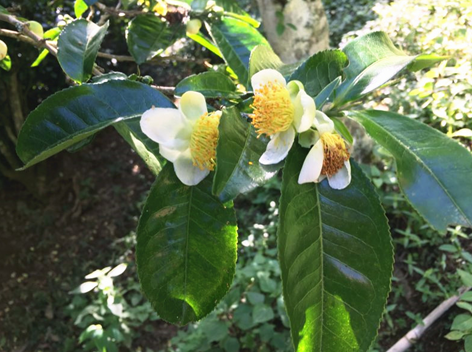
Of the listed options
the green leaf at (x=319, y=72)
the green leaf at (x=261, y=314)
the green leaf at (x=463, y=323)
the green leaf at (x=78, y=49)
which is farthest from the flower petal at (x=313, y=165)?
the green leaf at (x=261, y=314)

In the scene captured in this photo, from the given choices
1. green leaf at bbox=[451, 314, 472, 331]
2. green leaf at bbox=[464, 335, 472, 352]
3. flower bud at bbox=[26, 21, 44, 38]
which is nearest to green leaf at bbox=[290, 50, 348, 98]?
flower bud at bbox=[26, 21, 44, 38]

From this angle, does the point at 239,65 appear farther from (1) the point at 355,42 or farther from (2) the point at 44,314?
(2) the point at 44,314

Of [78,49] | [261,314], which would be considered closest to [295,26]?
[261,314]

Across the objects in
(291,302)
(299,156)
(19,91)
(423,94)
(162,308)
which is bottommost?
(19,91)

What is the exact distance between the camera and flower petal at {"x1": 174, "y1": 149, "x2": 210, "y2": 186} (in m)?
0.55

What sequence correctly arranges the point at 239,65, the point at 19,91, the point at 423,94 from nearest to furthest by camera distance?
1. the point at 239,65
2. the point at 423,94
3. the point at 19,91

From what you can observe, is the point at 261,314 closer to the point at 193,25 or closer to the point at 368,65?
the point at 193,25

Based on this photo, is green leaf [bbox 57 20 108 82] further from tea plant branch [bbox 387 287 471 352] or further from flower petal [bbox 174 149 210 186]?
tea plant branch [bbox 387 287 471 352]

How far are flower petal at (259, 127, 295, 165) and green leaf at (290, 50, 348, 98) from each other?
0.27 feet

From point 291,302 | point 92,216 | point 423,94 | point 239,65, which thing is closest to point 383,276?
point 291,302

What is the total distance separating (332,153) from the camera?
1.60 ft

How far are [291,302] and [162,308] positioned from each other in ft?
0.61

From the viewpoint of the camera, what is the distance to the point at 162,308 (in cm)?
58

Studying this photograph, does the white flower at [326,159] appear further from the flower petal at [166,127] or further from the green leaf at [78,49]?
the green leaf at [78,49]
